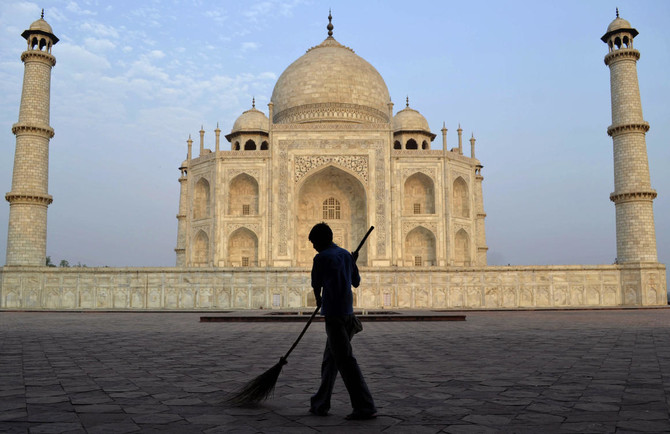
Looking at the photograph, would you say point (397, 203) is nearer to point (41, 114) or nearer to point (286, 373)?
point (41, 114)

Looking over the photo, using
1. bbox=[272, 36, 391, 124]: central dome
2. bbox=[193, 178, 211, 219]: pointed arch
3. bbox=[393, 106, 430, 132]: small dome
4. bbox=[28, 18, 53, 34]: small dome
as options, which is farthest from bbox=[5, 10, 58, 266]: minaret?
bbox=[393, 106, 430, 132]: small dome

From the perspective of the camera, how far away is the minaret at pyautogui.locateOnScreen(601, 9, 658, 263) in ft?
72.3

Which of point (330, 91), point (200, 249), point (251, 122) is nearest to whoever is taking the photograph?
point (200, 249)

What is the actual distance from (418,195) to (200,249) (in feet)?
36.9

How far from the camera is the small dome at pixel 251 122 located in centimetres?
3041

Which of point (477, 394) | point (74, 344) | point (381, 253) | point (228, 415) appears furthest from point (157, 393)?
point (381, 253)

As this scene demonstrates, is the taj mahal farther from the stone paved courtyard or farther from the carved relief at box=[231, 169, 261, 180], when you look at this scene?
the stone paved courtyard

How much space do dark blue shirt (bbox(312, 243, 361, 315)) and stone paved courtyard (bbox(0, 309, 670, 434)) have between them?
0.61 m

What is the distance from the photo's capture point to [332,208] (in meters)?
28.7

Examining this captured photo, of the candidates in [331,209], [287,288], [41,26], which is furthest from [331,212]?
[41,26]

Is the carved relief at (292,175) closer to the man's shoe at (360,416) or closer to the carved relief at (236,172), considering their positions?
the carved relief at (236,172)

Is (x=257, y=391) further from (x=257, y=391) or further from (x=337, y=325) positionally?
(x=337, y=325)

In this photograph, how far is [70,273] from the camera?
2098 centimetres

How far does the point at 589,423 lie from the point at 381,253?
23.0 meters
